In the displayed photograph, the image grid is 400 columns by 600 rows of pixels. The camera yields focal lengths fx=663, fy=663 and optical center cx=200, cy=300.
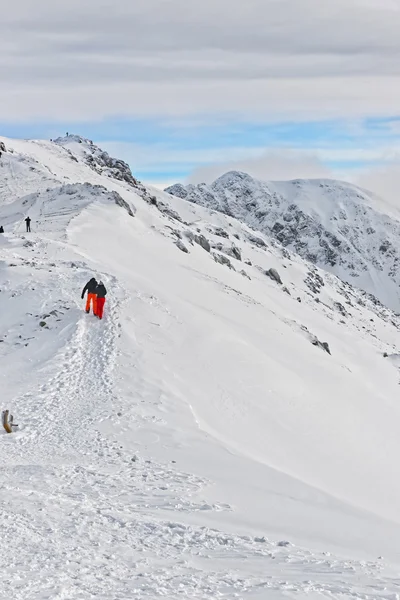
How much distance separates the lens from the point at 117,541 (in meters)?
9.42

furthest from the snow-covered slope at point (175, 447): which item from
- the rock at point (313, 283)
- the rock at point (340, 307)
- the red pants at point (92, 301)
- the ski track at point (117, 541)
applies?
the rock at point (313, 283)

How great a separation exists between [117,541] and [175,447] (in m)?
4.67

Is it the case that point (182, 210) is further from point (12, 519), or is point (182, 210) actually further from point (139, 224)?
point (12, 519)

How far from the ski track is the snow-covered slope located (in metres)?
0.03

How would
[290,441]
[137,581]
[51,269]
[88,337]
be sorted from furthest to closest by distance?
[51,269]
[88,337]
[290,441]
[137,581]

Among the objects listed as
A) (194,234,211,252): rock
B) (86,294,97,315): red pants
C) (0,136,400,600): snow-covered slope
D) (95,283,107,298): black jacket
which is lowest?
(0,136,400,600): snow-covered slope

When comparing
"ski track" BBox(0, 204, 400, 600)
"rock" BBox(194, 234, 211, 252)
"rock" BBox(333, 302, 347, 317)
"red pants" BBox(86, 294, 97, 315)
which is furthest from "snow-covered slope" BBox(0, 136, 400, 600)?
"rock" BBox(333, 302, 347, 317)

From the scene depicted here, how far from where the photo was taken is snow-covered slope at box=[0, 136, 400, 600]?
28.6 ft

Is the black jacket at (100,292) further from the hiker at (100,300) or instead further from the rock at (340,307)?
the rock at (340,307)

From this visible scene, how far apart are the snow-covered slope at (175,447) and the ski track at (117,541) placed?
32 millimetres

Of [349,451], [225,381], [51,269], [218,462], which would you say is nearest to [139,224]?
[51,269]

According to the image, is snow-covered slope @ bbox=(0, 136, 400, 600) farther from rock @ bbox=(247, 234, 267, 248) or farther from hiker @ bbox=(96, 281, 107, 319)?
rock @ bbox=(247, 234, 267, 248)

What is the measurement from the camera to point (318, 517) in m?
11.0

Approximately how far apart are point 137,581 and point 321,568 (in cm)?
247
